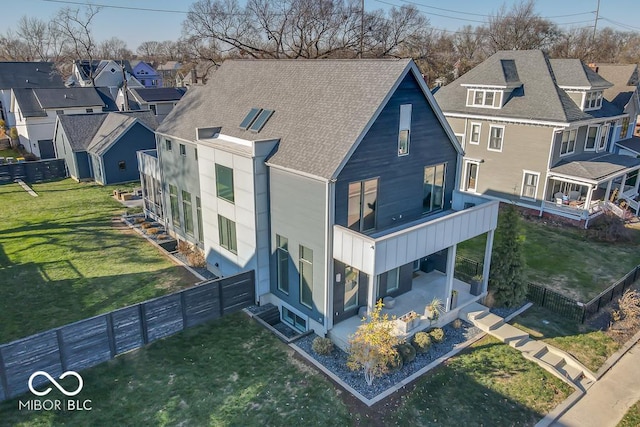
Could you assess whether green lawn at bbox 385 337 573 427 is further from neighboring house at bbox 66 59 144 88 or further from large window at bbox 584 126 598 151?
neighboring house at bbox 66 59 144 88

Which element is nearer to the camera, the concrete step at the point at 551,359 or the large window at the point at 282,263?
the concrete step at the point at 551,359

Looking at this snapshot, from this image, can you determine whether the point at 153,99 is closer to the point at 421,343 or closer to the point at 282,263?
the point at 282,263

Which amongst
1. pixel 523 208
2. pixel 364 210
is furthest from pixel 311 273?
pixel 523 208

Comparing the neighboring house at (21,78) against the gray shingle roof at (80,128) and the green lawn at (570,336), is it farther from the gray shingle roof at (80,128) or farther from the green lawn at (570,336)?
the green lawn at (570,336)

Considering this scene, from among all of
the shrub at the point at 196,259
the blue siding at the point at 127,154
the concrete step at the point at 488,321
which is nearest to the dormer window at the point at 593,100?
the concrete step at the point at 488,321

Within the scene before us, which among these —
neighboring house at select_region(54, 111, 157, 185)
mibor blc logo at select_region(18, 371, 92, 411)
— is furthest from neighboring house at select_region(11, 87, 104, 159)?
mibor blc logo at select_region(18, 371, 92, 411)

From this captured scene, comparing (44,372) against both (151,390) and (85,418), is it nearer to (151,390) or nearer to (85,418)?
(85,418)
